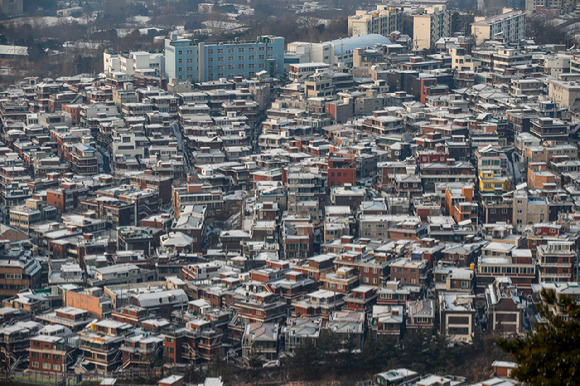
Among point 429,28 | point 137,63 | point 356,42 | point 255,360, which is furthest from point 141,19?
point 255,360

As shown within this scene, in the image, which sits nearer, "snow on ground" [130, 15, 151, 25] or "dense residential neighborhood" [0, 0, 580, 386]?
"dense residential neighborhood" [0, 0, 580, 386]

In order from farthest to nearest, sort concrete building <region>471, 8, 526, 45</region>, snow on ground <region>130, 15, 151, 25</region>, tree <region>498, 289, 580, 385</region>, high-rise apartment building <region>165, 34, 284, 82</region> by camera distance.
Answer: snow on ground <region>130, 15, 151, 25</region> < concrete building <region>471, 8, 526, 45</region> < high-rise apartment building <region>165, 34, 284, 82</region> < tree <region>498, 289, 580, 385</region>

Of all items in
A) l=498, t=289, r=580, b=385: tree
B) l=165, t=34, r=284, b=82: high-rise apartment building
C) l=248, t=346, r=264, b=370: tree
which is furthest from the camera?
l=165, t=34, r=284, b=82: high-rise apartment building

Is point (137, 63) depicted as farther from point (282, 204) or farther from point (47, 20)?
point (47, 20)

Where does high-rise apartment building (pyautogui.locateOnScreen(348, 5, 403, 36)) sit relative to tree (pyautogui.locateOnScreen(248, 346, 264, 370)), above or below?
above

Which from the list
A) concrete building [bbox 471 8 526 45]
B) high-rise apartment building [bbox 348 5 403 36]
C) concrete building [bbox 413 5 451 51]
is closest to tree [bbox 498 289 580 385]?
concrete building [bbox 471 8 526 45]

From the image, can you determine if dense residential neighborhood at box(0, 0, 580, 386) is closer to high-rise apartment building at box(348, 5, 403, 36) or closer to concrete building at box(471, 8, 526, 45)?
concrete building at box(471, 8, 526, 45)

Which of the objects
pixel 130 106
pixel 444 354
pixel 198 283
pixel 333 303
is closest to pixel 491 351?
pixel 444 354

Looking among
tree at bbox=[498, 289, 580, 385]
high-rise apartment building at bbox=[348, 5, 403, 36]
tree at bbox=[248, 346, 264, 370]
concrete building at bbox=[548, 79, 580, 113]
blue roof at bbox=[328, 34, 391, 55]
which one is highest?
high-rise apartment building at bbox=[348, 5, 403, 36]
